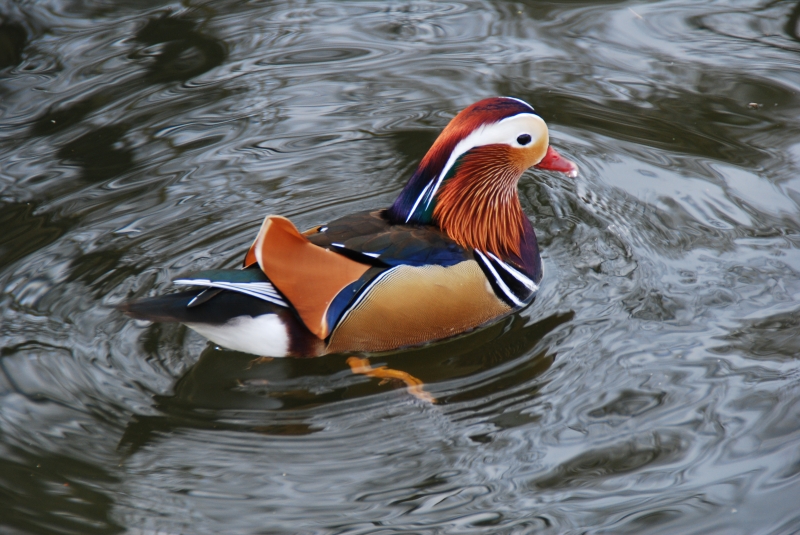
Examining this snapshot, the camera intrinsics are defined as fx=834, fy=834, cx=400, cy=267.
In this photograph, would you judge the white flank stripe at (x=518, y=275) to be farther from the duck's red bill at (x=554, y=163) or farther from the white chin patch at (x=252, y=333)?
the white chin patch at (x=252, y=333)

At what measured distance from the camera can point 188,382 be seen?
404 centimetres

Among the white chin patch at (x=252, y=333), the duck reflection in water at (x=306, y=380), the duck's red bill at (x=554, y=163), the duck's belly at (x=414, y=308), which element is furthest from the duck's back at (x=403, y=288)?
the duck's red bill at (x=554, y=163)

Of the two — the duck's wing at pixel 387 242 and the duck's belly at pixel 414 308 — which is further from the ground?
the duck's wing at pixel 387 242

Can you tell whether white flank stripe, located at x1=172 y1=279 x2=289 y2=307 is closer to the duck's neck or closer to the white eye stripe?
the white eye stripe

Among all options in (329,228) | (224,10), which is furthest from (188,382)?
(224,10)

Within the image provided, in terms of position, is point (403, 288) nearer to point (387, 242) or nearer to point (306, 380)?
point (387, 242)

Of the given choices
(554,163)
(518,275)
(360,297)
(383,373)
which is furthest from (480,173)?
(383,373)

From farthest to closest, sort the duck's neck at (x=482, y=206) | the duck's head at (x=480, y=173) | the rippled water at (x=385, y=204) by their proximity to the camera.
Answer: the duck's neck at (x=482, y=206), the duck's head at (x=480, y=173), the rippled water at (x=385, y=204)

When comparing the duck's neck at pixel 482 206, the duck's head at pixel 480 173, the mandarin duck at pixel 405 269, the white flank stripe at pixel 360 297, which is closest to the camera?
the mandarin duck at pixel 405 269

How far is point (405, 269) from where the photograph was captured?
13.1 ft

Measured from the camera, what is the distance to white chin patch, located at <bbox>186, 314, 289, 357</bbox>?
153 inches

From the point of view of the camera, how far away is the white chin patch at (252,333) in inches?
153

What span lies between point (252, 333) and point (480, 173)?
1.52 metres

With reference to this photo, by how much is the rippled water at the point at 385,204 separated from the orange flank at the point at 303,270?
420 millimetres
